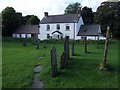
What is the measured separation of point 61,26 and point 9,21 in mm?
16258

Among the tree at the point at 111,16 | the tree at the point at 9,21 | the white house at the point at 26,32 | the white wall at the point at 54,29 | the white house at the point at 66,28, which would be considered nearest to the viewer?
the tree at the point at 111,16

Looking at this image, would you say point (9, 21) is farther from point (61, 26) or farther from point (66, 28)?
point (66, 28)

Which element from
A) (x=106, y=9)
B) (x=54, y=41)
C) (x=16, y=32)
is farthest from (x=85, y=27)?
(x=16, y=32)

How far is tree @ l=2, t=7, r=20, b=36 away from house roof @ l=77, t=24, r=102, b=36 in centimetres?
2108

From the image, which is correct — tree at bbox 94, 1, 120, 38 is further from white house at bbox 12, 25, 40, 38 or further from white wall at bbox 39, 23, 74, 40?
white house at bbox 12, 25, 40, 38

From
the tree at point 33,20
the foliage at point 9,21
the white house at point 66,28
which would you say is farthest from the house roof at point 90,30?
the tree at point 33,20

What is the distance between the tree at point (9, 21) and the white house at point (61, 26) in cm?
1007

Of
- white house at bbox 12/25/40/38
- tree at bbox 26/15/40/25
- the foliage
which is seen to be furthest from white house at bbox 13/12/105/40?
tree at bbox 26/15/40/25

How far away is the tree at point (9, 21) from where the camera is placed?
152 ft

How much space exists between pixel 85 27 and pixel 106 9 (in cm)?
854

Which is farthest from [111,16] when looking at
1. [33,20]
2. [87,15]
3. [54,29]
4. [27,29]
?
[33,20]

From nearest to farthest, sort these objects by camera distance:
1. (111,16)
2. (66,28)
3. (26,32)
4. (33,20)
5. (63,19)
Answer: (111,16) → (66,28) → (63,19) → (26,32) → (33,20)

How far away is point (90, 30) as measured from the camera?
4156 centimetres

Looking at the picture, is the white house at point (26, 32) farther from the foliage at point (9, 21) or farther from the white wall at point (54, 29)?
the white wall at point (54, 29)
